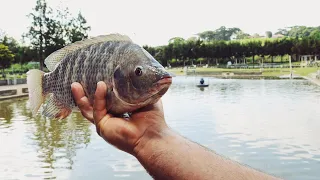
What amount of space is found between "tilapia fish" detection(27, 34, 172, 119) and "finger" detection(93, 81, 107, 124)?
0.06 ft

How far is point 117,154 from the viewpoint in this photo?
11461 mm

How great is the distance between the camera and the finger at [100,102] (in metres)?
1.80

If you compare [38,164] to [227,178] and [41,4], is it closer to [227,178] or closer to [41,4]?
[227,178]

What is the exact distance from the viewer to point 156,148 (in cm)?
192

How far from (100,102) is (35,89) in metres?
0.49

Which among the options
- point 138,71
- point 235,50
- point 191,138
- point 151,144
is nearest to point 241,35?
point 235,50

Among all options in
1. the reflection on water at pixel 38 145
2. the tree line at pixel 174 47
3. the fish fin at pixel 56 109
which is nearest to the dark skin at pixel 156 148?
the fish fin at pixel 56 109

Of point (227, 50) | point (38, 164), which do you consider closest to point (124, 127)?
point (38, 164)

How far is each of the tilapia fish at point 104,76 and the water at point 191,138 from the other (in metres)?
7.40

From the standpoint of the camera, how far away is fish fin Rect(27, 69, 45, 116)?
2.19 metres

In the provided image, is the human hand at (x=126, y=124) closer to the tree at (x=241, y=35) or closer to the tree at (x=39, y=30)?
the tree at (x=39, y=30)

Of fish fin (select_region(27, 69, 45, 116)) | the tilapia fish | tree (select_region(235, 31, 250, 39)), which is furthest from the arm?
tree (select_region(235, 31, 250, 39))

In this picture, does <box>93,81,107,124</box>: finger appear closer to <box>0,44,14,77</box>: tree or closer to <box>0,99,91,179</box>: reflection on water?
<box>0,99,91,179</box>: reflection on water

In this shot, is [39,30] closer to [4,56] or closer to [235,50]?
[4,56]
